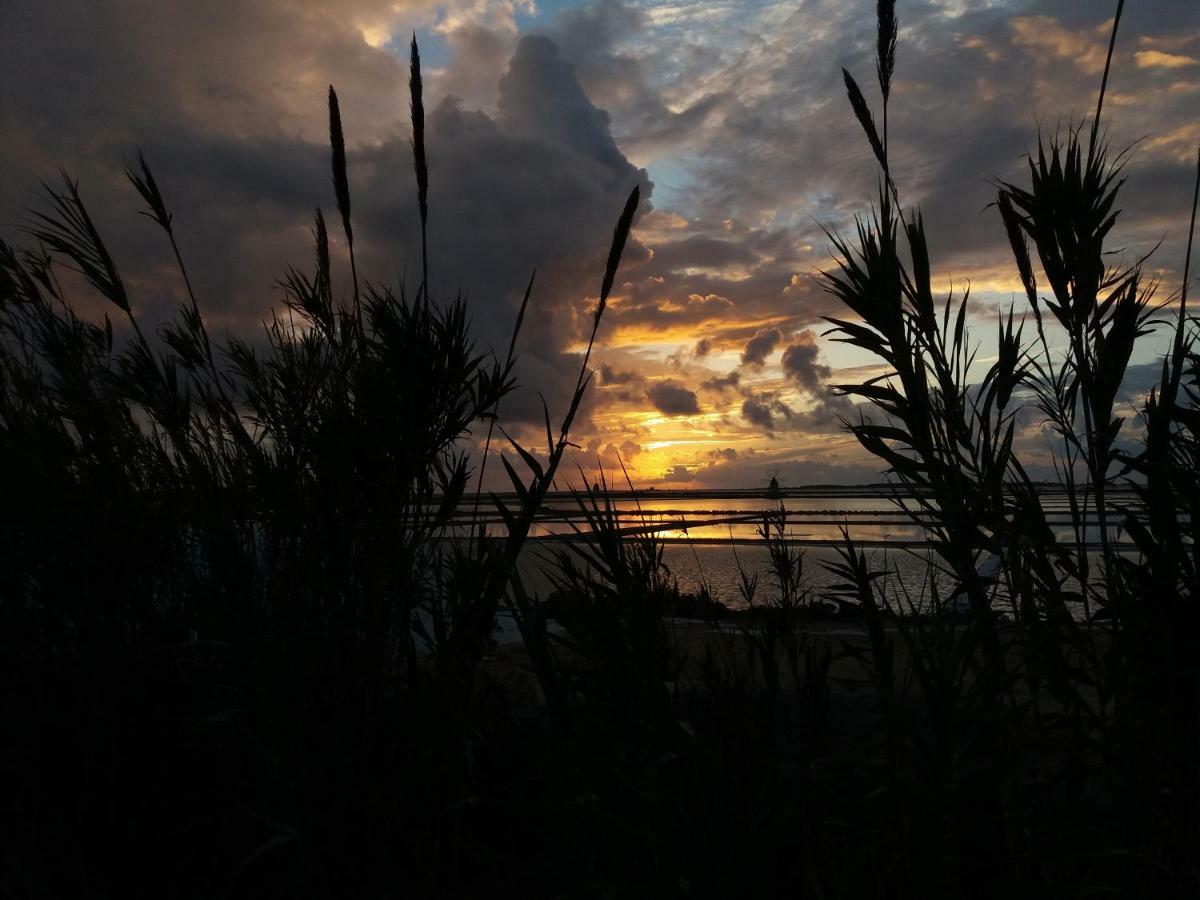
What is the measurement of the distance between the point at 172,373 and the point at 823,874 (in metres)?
2.69

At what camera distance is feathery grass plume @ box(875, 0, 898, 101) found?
7.68ft

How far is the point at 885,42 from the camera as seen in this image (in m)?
2.36

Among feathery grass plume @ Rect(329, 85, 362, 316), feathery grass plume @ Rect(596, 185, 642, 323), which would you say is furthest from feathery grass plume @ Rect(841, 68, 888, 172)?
feathery grass plume @ Rect(329, 85, 362, 316)

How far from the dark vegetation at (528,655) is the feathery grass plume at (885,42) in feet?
0.04

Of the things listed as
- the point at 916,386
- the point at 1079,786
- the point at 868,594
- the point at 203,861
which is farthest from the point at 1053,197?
the point at 203,861

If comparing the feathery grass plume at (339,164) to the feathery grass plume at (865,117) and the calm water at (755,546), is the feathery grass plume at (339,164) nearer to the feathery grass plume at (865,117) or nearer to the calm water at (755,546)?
the calm water at (755,546)

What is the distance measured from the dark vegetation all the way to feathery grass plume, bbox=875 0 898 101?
0.01 metres

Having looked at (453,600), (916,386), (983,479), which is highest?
(916,386)

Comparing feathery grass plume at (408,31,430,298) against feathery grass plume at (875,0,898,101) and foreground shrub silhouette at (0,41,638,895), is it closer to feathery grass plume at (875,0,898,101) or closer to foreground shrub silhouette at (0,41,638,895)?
foreground shrub silhouette at (0,41,638,895)

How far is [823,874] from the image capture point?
180cm

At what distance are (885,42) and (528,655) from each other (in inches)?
78.1

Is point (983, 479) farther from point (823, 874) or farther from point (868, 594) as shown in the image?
point (823, 874)

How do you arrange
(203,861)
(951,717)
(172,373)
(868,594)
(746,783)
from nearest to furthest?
(951,717) → (868,594) → (746,783) → (203,861) → (172,373)

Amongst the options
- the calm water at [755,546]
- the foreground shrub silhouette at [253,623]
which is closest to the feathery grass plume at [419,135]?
the foreground shrub silhouette at [253,623]
